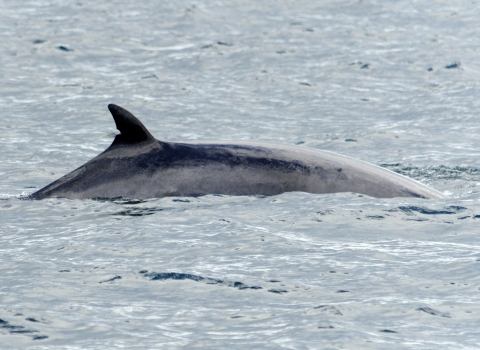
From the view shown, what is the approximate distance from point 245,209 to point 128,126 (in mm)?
1748

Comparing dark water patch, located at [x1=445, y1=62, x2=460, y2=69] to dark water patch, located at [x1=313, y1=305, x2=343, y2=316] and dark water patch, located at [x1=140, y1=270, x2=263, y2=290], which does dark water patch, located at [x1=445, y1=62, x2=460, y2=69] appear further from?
dark water patch, located at [x1=313, y1=305, x2=343, y2=316]

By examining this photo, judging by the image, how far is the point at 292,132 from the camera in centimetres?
2050

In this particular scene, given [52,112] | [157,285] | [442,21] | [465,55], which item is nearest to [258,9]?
[442,21]

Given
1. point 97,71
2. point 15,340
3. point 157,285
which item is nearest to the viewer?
point 15,340

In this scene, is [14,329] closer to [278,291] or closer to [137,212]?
[278,291]

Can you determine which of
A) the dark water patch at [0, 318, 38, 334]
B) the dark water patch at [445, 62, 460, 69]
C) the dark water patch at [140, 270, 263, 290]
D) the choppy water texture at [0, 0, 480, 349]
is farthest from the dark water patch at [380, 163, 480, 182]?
the dark water patch at [445, 62, 460, 69]

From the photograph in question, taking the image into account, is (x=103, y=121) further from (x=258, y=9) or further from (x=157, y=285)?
(x=258, y=9)

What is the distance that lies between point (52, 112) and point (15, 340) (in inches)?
551

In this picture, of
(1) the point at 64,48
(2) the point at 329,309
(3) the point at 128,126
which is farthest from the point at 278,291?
(1) the point at 64,48

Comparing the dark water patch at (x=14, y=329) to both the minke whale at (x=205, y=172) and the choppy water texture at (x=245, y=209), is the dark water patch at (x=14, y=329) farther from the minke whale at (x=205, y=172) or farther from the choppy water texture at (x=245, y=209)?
the minke whale at (x=205, y=172)

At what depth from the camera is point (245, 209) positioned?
496 inches

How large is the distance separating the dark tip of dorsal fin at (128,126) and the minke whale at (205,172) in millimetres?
12

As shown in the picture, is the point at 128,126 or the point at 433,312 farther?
the point at 128,126

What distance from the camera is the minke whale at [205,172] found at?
500 inches
